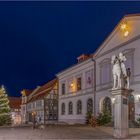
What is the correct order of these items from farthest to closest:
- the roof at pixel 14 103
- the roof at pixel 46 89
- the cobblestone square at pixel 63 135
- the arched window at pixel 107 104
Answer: the roof at pixel 14 103 → the roof at pixel 46 89 → the arched window at pixel 107 104 → the cobblestone square at pixel 63 135

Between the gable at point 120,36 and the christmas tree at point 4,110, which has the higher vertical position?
the gable at point 120,36

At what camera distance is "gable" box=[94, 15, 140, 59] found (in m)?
32.6

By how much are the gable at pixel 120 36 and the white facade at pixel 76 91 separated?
11.0 feet

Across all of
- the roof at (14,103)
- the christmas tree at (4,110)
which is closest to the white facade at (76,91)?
the christmas tree at (4,110)

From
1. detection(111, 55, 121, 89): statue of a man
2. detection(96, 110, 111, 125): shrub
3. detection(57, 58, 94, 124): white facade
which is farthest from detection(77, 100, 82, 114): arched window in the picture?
detection(111, 55, 121, 89): statue of a man

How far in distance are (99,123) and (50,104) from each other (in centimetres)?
2331

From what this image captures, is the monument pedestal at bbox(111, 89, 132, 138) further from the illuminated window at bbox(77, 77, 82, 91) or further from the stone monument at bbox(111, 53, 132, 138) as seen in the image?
the illuminated window at bbox(77, 77, 82, 91)

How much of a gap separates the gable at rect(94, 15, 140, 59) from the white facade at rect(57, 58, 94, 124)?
11.0 ft

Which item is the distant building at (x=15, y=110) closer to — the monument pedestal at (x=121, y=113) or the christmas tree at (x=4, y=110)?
the christmas tree at (x=4, y=110)

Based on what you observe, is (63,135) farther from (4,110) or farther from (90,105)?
(4,110)

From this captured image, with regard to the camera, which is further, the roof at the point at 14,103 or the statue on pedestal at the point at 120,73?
the roof at the point at 14,103

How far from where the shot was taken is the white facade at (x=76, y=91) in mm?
41875

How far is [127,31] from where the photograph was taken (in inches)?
1332

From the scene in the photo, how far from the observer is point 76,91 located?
1804 inches
